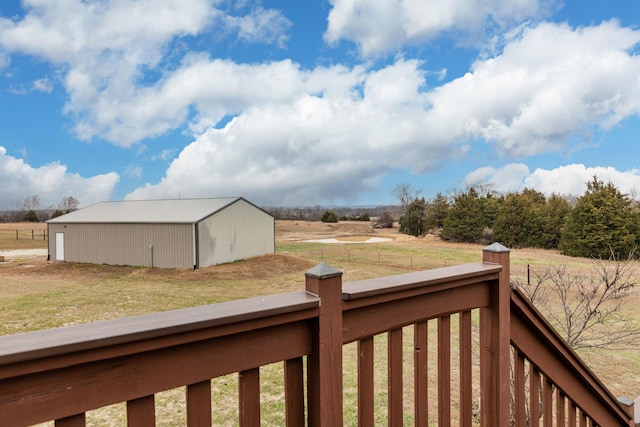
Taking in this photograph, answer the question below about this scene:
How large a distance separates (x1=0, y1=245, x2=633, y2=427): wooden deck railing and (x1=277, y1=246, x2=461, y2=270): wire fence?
13.7 metres

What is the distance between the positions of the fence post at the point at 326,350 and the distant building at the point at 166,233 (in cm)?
1435

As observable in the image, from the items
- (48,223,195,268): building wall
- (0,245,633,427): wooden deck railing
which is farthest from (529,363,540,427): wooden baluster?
(48,223,195,268): building wall

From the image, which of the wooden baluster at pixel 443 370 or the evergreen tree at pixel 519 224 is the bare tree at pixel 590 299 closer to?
the wooden baluster at pixel 443 370

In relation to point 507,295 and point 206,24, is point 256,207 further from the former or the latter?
point 507,295

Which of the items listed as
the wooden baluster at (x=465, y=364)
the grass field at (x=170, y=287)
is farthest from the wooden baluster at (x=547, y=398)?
the grass field at (x=170, y=287)

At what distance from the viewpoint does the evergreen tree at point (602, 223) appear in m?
19.1

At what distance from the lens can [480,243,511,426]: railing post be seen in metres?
1.48

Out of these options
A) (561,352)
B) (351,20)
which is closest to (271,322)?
(561,352)

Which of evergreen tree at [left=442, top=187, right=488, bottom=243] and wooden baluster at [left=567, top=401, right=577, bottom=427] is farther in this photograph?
evergreen tree at [left=442, top=187, right=488, bottom=243]

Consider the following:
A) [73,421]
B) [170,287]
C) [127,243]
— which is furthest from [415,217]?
[73,421]

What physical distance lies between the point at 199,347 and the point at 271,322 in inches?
6.5

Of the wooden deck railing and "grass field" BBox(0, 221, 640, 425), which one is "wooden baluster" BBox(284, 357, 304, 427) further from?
"grass field" BBox(0, 221, 640, 425)

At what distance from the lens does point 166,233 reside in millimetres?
15180

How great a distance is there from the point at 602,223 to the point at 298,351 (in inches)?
923
